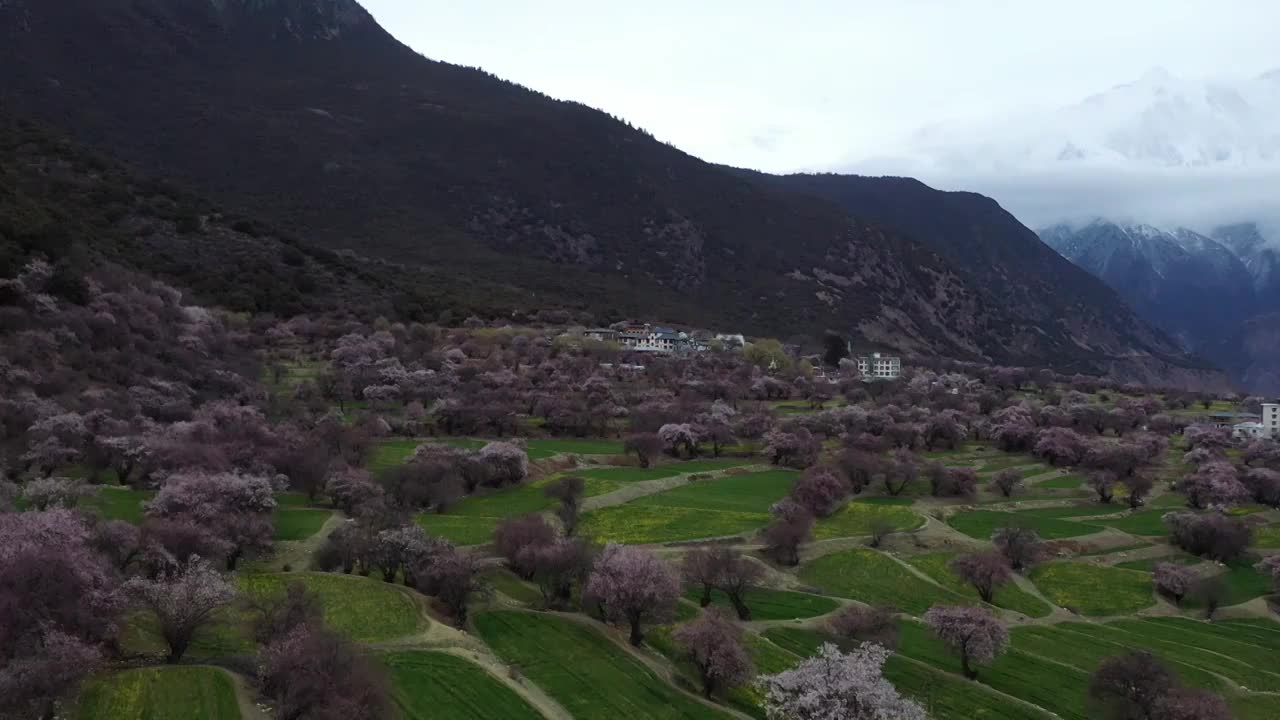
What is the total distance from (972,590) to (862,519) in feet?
42.4

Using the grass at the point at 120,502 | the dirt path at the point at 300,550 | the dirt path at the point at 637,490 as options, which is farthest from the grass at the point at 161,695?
the dirt path at the point at 637,490

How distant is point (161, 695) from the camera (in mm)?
27719

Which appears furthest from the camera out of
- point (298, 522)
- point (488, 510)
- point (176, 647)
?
point (488, 510)

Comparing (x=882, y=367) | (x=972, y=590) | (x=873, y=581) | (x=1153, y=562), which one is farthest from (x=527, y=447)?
(x=882, y=367)

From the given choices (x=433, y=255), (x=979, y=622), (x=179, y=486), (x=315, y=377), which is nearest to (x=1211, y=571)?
(x=979, y=622)

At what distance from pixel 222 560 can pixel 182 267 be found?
3824 inches

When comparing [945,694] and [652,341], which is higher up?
[652,341]

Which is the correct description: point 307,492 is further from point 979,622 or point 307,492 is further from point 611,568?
point 979,622

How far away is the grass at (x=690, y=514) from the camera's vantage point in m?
55.1

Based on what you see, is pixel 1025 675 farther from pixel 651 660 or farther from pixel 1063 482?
pixel 1063 482

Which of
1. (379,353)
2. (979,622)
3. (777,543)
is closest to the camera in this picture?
(979,622)

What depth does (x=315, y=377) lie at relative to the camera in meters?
91.2

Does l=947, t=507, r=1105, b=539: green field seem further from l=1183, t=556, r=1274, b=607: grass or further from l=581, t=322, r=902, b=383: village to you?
l=581, t=322, r=902, b=383: village

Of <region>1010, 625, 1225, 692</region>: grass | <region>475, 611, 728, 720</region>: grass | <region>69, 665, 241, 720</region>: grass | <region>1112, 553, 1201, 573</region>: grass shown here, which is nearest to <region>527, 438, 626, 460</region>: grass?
<region>475, 611, 728, 720</region>: grass
